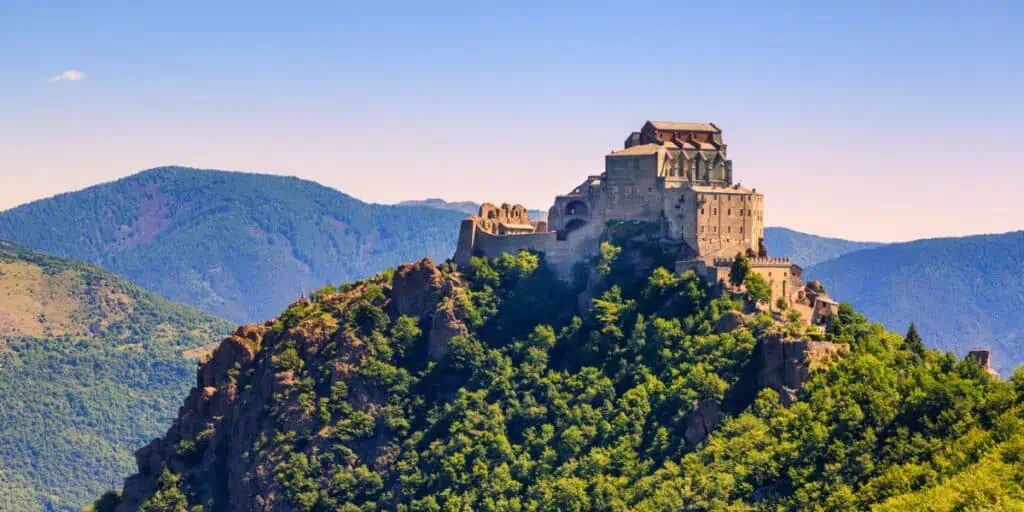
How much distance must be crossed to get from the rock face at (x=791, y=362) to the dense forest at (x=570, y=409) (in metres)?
0.33

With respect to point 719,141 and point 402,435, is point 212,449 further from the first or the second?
point 719,141

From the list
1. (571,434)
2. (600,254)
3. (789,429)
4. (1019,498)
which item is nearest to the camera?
(1019,498)

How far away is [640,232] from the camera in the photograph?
15700cm

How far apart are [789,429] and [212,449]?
5725cm

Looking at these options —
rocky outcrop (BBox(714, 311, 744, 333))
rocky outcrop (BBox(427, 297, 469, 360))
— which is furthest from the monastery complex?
rocky outcrop (BBox(427, 297, 469, 360))

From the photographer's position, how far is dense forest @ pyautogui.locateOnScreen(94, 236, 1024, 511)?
12838 cm

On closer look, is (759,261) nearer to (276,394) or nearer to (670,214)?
(670,214)

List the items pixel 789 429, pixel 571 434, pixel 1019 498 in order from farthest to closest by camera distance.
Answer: pixel 571 434 < pixel 789 429 < pixel 1019 498

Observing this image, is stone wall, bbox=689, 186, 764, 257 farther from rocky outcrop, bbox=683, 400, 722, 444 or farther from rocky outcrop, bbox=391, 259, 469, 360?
rocky outcrop, bbox=391, 259, 469, 360

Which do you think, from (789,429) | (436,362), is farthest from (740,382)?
(436,362)

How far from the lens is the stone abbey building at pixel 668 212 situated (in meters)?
152

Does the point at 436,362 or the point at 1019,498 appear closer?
the point at 1019,498

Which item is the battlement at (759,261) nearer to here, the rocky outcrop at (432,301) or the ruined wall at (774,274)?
the ruined wall at (774,274)

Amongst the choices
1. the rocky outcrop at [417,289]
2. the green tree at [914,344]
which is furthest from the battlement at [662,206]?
the green tree at [914,344]
